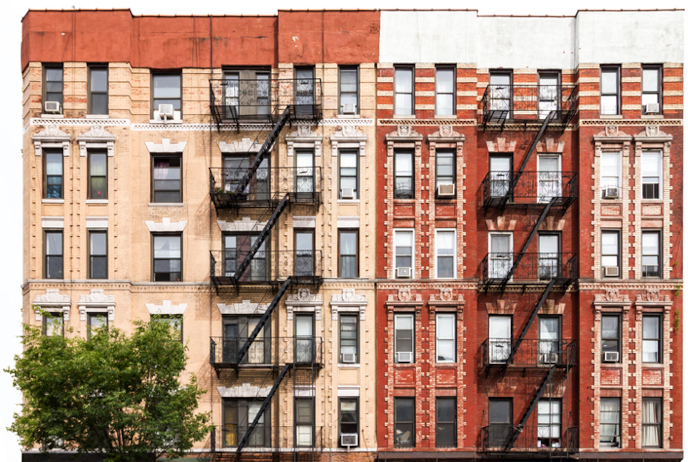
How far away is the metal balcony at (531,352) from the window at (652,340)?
2.96 m

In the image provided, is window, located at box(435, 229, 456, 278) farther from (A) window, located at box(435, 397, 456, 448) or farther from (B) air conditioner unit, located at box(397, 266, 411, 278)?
(A) window, located at box(435, 397, 456, 448)

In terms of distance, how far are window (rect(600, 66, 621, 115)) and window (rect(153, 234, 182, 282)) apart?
1839 cm

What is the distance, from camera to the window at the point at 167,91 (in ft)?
109

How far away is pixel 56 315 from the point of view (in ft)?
106

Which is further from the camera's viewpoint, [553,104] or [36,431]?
[553,104]

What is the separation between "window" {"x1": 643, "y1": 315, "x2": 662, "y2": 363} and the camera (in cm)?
3266

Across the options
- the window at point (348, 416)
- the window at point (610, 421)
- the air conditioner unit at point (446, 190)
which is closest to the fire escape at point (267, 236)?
the window at point (348, 416)

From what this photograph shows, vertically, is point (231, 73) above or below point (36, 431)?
above

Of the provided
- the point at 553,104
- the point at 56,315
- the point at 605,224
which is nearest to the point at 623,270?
the point at 605,224

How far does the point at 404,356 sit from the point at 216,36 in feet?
50.1

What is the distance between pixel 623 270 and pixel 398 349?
31.7 feet

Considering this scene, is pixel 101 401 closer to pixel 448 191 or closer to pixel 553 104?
pixel 448 191

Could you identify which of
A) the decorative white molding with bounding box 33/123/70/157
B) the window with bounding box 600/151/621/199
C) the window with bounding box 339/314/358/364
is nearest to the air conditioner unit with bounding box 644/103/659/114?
the window with bounding box 600/151/621/199

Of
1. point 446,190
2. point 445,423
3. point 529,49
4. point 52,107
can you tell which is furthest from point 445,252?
point 52,107
